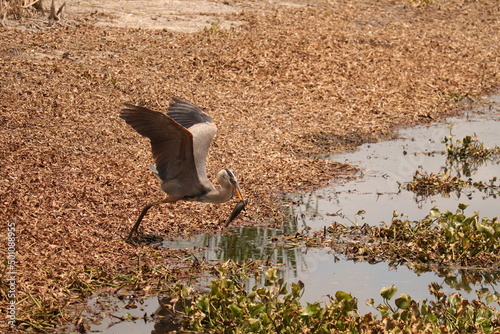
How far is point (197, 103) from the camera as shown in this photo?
11188mm

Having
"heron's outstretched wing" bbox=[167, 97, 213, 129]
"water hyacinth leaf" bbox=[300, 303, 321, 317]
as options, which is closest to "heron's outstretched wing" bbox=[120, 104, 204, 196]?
"heron's outstretched wing" bbox=[167, 97, 213, 129]

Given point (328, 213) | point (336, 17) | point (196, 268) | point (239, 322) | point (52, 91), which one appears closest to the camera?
point (239, 322)

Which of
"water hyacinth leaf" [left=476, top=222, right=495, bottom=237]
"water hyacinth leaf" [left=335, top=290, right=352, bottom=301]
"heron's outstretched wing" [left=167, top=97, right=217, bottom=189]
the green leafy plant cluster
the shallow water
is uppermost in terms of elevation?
"heron's outstretched wing" [left=167, top=97, right=217, bottom=189]

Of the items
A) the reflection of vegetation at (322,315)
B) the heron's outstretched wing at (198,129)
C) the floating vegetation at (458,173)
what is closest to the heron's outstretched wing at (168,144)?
the heron's outstretched wing at (198,129)

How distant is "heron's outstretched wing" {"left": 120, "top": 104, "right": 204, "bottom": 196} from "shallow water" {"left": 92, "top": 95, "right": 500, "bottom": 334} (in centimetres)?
60

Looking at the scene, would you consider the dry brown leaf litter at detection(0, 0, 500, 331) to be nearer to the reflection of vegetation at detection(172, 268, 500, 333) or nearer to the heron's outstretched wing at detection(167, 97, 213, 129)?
the heron's outstretched wing at detection(167, 97, 213, 129)

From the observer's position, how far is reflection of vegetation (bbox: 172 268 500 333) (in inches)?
215

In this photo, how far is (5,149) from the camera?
873cm

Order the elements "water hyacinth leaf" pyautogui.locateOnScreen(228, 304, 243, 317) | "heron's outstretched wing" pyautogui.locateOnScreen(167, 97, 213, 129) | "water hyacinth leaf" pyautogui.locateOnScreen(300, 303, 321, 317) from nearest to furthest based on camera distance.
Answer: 1. "water hyacinth leaf" pyautogui.locateOnScreen(300, 303, 321, 317)
2. "water hyacinth leaf" pyautogui.locateOnScreen(228, 304, 243, 317)
3. "heron's outstretched wing" pyautogui.locateOnScreen(167, 97, 213, 129)

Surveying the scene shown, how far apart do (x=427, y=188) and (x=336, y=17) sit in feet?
25.4

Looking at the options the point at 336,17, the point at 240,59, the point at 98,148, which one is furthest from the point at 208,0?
the point at 98,148

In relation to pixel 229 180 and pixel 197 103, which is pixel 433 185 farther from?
pixel 197 103

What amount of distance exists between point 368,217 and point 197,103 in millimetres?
3729

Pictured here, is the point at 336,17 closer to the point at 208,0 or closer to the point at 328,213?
the point at 208,0
